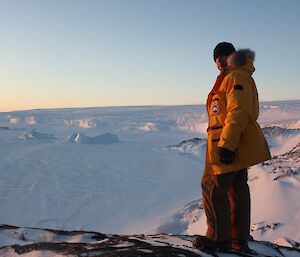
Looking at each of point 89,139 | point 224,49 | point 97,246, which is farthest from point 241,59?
point 89,139

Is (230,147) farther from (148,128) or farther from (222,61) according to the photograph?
(148,128)

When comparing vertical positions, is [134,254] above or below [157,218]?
above

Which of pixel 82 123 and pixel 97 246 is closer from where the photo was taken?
pixel 97 246

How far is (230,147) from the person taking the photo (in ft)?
6.15

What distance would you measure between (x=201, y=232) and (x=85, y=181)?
12135 millimetres

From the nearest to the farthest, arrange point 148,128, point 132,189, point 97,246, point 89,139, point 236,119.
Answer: point 236,119 → point 97,246 → point 132,189 → point 89,139 → point 148,128

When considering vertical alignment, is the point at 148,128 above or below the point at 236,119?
below

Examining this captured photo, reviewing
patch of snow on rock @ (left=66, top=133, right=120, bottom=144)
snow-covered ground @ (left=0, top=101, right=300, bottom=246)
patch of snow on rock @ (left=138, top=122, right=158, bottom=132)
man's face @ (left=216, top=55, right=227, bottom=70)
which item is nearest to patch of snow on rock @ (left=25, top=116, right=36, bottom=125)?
patch of snow on rock @ (left=138, top=122, right=158, bottom=132)

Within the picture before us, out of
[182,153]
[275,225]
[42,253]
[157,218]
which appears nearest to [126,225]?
[157,218]

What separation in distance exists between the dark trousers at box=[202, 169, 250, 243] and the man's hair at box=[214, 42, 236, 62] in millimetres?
798

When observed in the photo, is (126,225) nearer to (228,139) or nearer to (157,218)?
(157,218)

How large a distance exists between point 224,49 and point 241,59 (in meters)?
0.15

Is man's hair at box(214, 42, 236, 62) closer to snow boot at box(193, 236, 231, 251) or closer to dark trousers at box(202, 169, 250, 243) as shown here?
dark trousers at box(202, 169, 250, 243)

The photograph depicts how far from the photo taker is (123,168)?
21203mm
